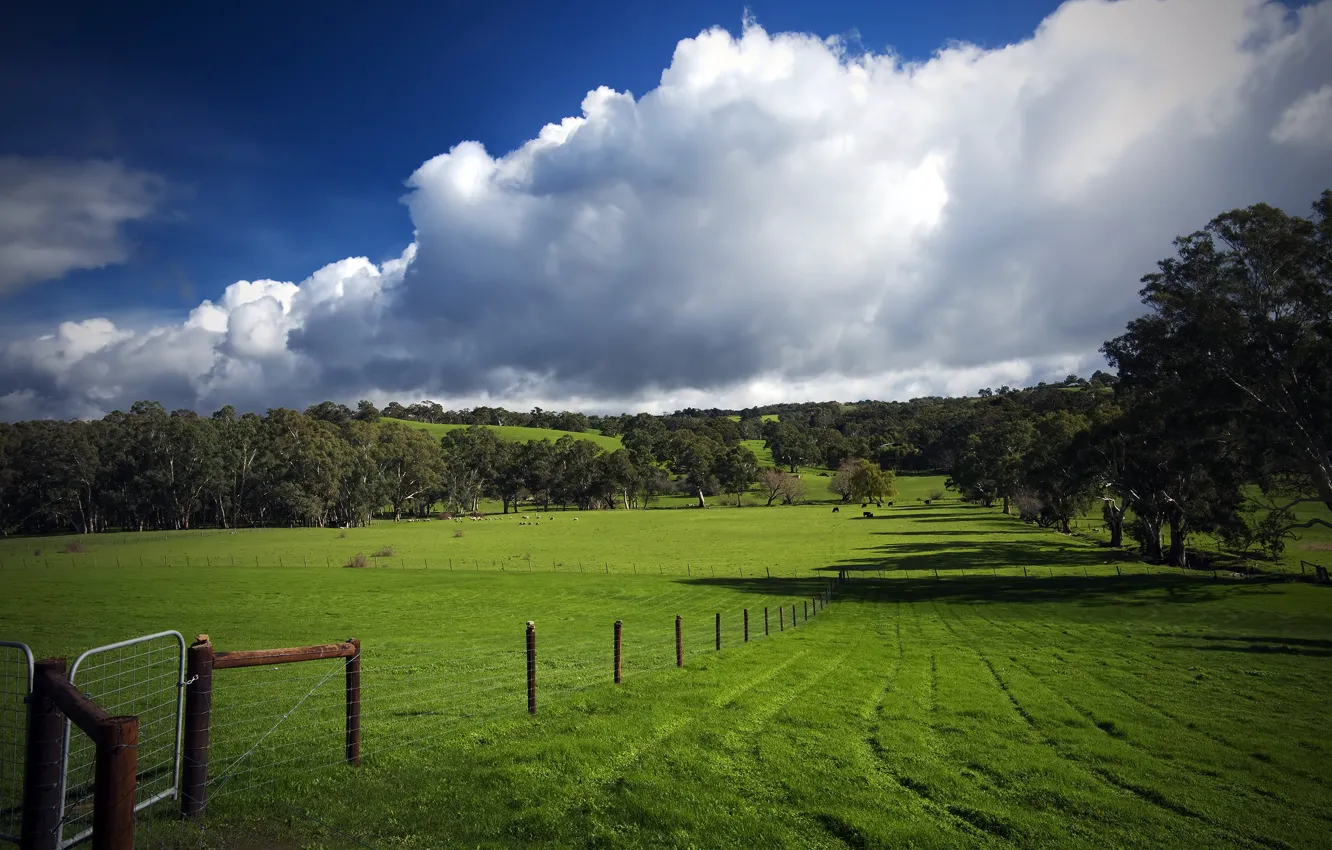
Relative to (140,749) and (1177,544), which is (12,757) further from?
(1177,544)

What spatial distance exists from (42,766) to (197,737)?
6.76ft

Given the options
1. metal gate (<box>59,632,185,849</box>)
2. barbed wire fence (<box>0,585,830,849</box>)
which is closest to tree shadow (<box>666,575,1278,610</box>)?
barbed wire fence (<box>0,585,830,849</box>)

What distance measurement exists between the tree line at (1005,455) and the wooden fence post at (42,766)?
4597 cm

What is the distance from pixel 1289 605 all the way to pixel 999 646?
931 inches

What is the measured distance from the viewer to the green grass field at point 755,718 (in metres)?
7.34

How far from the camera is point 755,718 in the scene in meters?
11.6

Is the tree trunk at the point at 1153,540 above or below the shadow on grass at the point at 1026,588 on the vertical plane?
above

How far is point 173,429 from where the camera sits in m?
107

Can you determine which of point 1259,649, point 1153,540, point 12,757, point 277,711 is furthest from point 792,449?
point 12,757

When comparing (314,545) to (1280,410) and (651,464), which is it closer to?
(1280,410)

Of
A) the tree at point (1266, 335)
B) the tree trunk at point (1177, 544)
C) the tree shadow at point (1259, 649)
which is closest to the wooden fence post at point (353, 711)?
the tree shadow at point (1259, 649)

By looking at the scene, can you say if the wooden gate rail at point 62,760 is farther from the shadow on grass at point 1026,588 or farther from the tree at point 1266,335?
the tree at point 1266,335

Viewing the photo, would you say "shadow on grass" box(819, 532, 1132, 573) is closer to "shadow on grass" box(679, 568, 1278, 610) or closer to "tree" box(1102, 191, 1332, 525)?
"shadow on grass" box(679, 568, 1278, 610)

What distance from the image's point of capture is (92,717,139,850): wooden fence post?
4.21m
